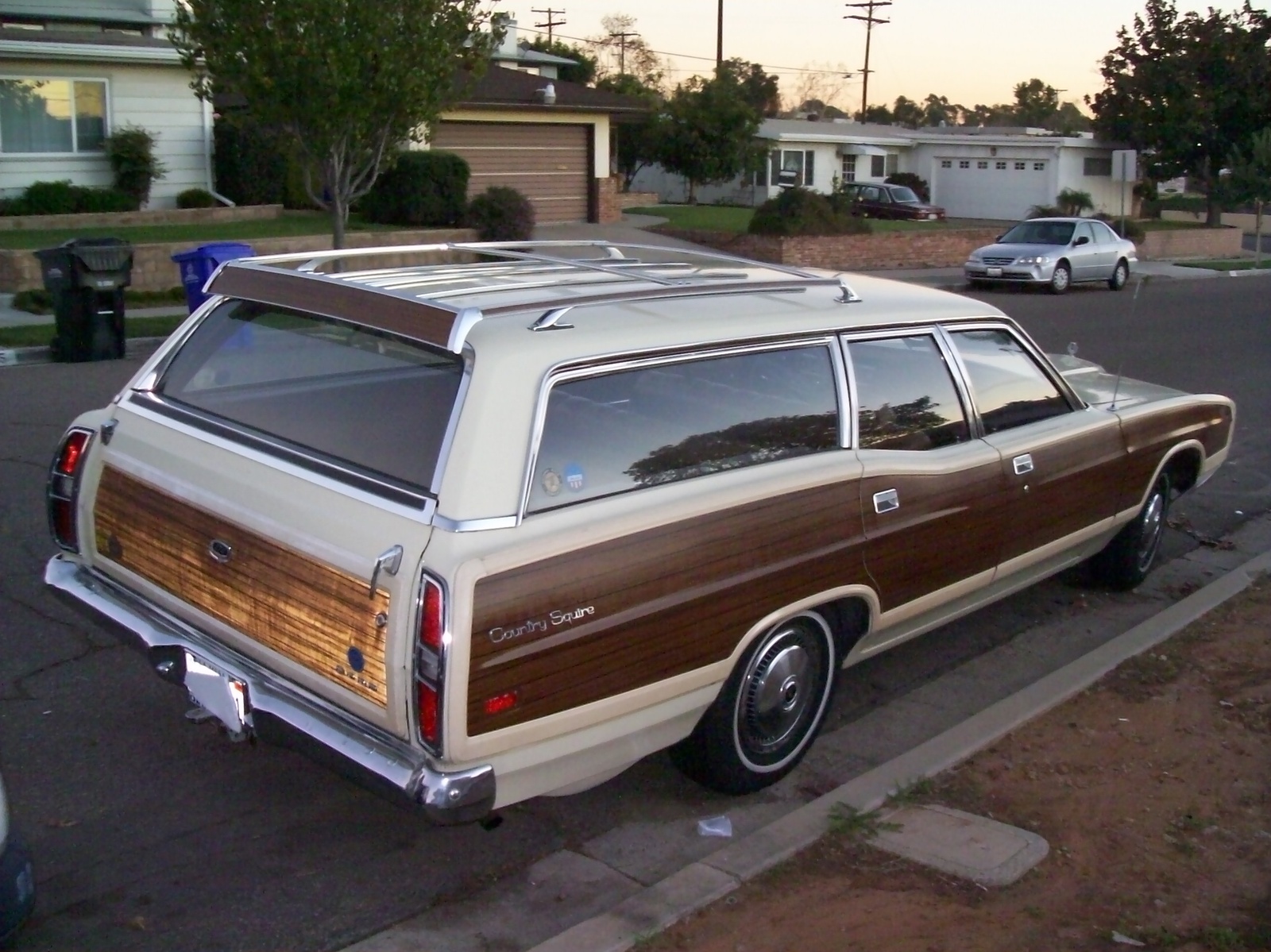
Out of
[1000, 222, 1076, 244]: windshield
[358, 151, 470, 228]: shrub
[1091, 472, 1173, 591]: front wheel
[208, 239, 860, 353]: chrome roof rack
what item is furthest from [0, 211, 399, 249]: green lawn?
[1091, 472, 1173, 591]: front wheel

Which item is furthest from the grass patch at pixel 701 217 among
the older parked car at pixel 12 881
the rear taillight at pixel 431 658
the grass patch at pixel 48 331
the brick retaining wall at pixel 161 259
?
the older parked car at pixel 12 881

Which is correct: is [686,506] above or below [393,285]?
below

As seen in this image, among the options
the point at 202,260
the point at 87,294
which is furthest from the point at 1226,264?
the point at 87,294

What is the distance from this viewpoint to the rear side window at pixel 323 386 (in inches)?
150

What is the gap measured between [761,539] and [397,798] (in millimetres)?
1375

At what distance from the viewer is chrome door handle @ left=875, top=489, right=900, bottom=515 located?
15.4 feet

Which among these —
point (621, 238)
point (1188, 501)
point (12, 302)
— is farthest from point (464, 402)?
point (621, 238)

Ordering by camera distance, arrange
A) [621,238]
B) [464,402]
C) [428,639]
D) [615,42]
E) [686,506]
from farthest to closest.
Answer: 1. [615,42]
2. [621,238]
3. [686,506]
4. [464,402]
5. [428,639]

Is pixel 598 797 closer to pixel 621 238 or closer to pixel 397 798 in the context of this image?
pixel 397 798

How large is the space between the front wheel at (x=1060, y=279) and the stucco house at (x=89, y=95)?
16146mm

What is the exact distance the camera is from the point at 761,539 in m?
4.16

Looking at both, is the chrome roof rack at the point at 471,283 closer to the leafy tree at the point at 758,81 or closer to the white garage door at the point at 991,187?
the white garage door at the point at 991,187

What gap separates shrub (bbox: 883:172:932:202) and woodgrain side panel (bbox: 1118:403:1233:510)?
47.6 metres

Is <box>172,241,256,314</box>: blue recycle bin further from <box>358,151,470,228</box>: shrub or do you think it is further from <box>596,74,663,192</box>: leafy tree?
<box>596,74,663,192</box>: leafy tree
